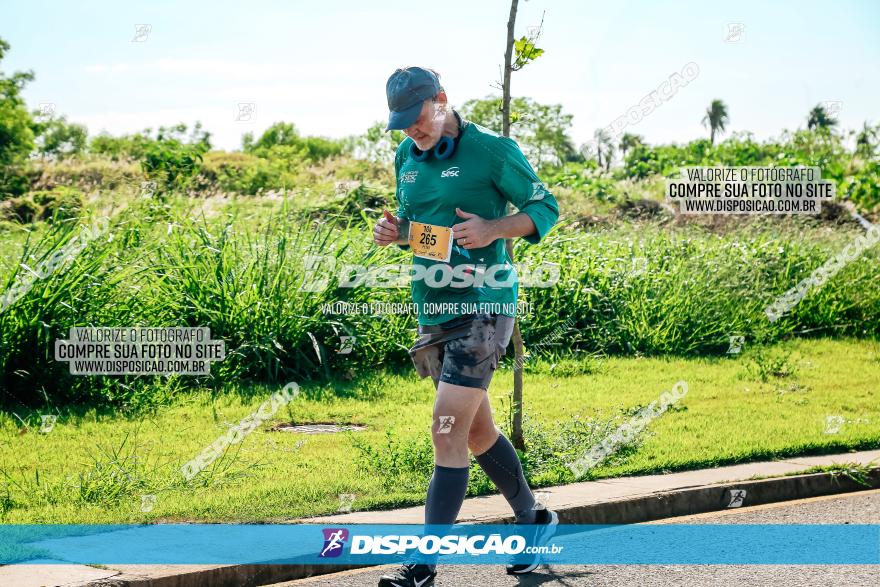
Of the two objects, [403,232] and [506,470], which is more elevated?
[403,232]

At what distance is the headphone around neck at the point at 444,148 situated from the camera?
4.54 meters

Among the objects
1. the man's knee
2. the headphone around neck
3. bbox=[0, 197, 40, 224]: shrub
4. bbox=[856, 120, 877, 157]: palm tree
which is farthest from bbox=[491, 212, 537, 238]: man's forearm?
bbox=[856, 120, 877, 157]: palm tree

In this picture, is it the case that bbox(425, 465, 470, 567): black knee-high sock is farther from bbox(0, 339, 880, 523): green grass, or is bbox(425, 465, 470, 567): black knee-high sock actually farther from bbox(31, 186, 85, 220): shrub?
bbox(31, 186, 85, 220): shrub

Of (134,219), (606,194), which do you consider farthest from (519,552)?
(606,194)

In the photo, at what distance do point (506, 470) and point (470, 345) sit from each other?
673 millimetres

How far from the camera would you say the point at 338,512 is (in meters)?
5.76

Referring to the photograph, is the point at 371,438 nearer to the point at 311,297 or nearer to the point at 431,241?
the point at 311,297

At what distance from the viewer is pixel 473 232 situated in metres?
4.38

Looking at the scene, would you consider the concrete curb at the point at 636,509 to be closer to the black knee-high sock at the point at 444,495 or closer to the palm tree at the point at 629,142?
the black knee-high sock at the point at 444,495

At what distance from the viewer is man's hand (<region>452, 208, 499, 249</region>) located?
4.38 metres

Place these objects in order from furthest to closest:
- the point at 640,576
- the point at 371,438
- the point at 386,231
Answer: the point at 371,438, the point at 640,576, the point at 386,231

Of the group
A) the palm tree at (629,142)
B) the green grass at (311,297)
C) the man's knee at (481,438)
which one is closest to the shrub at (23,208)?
the green grass at (311,297)

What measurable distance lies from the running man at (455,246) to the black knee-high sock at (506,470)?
Result: 0.57 ft

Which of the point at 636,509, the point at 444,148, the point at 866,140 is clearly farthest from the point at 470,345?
the point at 866,140
